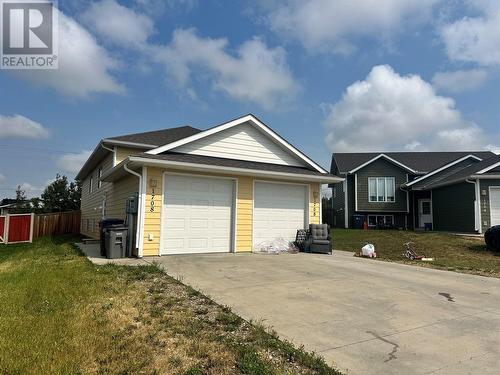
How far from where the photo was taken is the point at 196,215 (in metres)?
10.8

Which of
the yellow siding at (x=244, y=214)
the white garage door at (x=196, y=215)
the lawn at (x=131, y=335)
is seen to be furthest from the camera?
the yellow siding at (x=244, y=214)

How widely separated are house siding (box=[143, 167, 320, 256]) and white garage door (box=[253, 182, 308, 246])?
27 cm

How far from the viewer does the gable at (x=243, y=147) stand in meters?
11.6

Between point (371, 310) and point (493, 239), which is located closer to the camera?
point (371, 310)

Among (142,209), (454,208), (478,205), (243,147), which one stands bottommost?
(142,209)

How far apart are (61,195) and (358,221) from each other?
33.9m

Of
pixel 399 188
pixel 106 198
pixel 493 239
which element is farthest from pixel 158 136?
pixel 399 188

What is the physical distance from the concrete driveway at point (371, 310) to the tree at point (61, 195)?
37.3 m

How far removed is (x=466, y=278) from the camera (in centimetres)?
804

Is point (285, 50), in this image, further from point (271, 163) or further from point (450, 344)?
point (450, 344)

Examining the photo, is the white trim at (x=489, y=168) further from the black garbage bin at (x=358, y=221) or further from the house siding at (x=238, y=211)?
the house siding at (x=238, y=211)

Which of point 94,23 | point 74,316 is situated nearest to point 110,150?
point 94,23

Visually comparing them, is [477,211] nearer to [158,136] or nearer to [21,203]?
[158,136]

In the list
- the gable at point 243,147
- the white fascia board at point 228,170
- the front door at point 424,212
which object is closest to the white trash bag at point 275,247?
the white fascia board at point 228,170
